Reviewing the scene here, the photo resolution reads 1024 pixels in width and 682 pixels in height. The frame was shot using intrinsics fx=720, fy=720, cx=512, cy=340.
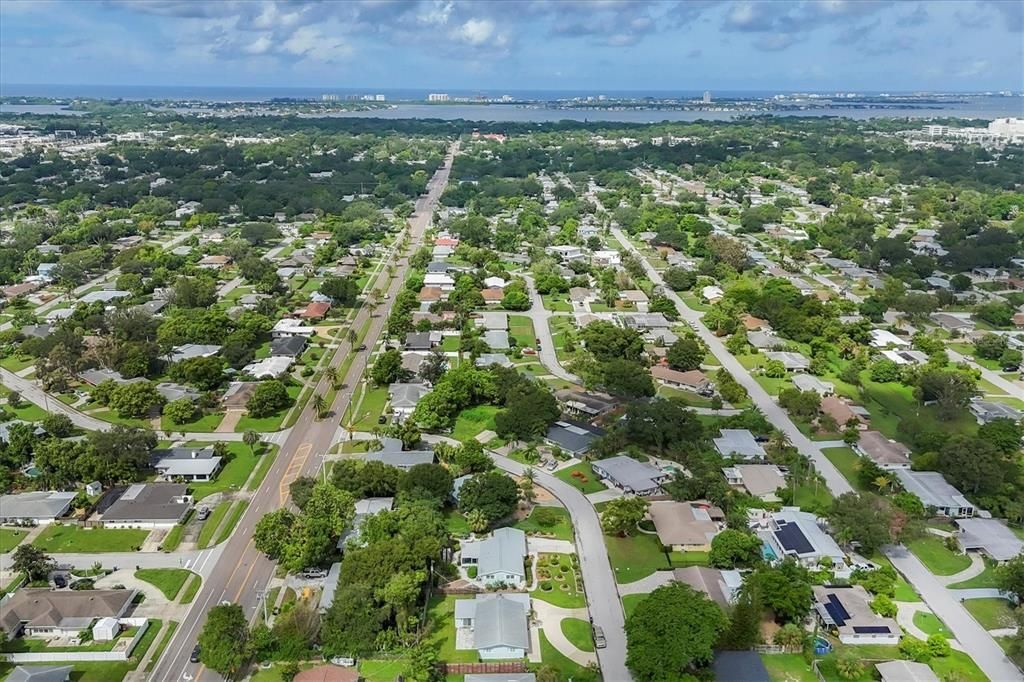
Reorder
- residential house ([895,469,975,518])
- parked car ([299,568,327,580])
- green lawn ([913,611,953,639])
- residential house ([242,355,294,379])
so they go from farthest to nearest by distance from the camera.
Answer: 1. residential house ([242,355,294,379])
2. residential house ([895,469,975,518])
3. parked car ([299,568,327,580])
4. green lawn ([913,611,953,639])

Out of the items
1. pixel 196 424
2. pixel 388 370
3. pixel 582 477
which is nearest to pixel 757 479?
pixel 582 477

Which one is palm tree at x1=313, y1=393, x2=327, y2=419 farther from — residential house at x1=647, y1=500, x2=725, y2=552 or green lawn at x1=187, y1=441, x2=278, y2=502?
residential house at x1=647, y1=500, x2=725, y2=552

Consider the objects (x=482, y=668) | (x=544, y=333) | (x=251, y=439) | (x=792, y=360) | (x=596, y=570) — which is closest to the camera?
(x=482, y=668)

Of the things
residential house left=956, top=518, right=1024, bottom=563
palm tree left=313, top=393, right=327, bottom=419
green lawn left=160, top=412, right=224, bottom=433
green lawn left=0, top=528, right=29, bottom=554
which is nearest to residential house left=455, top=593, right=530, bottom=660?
palm tree left=313, top=393, right=327, bottom=419

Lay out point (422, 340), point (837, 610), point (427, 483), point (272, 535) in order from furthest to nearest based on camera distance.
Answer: point (422, 340) < point (427, 483) < point (272, 535) < point (837, 610)

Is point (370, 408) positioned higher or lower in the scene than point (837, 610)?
lower

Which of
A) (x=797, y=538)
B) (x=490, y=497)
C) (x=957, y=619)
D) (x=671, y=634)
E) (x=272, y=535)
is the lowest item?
(x=957, y=619)

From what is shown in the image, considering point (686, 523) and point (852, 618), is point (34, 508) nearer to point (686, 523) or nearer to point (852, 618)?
point (686, 523)
